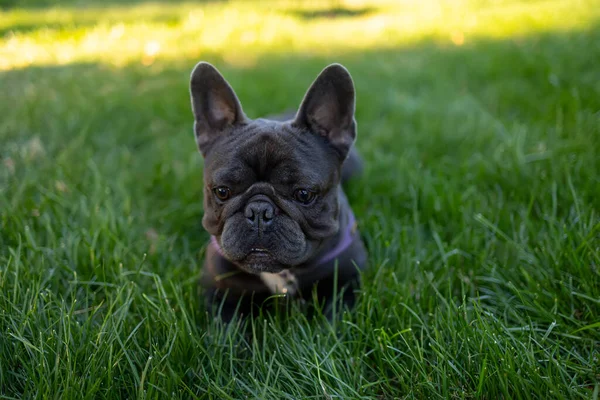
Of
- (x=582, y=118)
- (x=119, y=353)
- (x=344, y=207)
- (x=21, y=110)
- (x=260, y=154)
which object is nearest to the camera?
(x=119, y=353)

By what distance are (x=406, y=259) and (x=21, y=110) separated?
390 centimetres

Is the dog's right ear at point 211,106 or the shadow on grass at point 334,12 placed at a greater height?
the shadow on grass at point 334,12

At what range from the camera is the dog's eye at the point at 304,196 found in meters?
2.48

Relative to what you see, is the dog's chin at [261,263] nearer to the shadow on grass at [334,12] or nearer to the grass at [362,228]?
the grass at [362,228]

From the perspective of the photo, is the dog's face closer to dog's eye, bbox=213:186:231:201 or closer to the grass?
dog's eye, bbox=213:186:231:201

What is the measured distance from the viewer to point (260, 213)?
2338 mm

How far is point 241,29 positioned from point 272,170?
21.6 feet

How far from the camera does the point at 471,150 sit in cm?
423

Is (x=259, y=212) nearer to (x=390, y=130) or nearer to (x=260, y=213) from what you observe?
(x=260, y=213)

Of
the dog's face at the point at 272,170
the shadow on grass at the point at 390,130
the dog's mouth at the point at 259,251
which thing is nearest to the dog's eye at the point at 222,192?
the dog's face at the point at 272,170

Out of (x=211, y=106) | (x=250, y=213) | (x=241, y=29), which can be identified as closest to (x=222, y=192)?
(x=250, y=213)

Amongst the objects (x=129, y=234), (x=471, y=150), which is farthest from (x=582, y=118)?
(x=129, y=234)

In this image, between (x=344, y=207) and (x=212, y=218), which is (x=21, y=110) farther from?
(x=344, y=207)

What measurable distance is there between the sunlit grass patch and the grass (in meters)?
0.15
